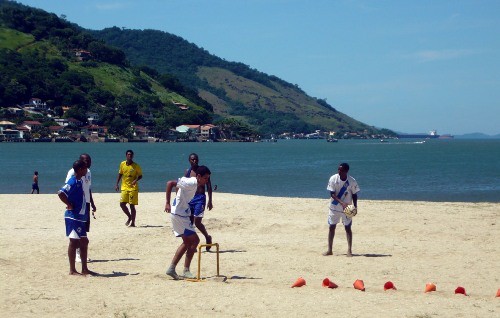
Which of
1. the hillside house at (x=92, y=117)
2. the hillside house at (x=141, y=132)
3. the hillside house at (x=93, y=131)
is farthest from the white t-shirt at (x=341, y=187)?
the hillside house at (x=141, y=132)

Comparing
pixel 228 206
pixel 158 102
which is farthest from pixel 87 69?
pixel 228 206

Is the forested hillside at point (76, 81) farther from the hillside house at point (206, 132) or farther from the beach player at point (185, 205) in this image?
the beach player at point (185, 205)

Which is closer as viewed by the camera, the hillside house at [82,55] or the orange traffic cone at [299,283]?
the orange traffic cone at [299,283]

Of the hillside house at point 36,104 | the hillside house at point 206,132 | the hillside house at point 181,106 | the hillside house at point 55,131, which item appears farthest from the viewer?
the hillside house at point 181,106

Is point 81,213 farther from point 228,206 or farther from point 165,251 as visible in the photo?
point 228,206

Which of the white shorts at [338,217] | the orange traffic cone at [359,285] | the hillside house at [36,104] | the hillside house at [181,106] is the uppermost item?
the hillside house at [181,106]

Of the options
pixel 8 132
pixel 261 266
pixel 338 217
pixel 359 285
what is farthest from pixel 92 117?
pixel 359 285

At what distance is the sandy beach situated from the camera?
820 centimetres

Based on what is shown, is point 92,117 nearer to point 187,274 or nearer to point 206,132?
point 206,132

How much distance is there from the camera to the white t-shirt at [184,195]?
369 inches

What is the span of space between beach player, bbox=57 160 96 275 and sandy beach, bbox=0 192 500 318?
0.54m

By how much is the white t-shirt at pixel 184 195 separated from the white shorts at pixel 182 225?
0.06 m

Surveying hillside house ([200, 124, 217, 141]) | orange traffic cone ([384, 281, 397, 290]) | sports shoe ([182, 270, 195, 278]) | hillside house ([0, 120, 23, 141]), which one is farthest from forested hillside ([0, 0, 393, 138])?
orange traffic cone ([384, 281, 397, 290])

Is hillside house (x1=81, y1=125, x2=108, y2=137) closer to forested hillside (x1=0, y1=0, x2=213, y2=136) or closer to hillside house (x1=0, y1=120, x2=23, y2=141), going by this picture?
forested hillside (x1=0, y1=0, x2=213, y2=136)
